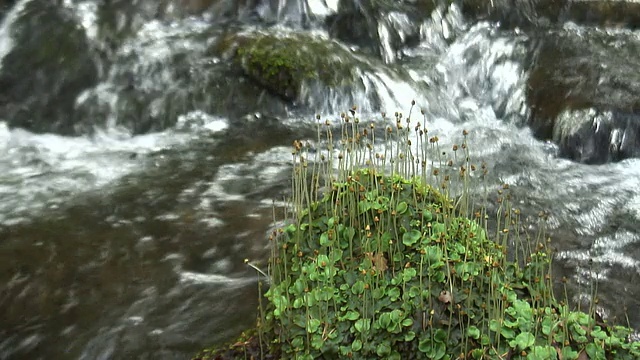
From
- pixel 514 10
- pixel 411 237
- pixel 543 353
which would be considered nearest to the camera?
pixel 543 353

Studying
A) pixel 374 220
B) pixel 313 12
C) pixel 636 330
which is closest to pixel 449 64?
pixel 313 12

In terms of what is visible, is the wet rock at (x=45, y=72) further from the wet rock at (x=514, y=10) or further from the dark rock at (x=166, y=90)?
the wet rock at (x=514, y=10)

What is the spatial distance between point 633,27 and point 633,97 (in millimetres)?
3846

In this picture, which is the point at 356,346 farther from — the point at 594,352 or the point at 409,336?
Answer: the point at 594,352

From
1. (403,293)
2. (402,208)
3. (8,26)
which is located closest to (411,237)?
(402,208)

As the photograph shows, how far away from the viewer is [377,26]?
1207 centimetres

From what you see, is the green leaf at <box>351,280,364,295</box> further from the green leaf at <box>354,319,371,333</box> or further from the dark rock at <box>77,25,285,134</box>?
the dark rock at <box>77,25,285,134</box>

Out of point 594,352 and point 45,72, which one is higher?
point 45,72

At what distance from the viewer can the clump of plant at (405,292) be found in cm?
349

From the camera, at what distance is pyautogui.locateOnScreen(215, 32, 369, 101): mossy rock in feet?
33.4

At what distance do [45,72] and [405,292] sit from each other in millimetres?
8584

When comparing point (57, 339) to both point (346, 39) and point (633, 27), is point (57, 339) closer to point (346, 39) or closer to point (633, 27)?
point (346, 39)

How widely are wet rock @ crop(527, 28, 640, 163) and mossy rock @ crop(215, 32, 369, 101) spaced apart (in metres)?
2.78

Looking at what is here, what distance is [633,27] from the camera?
1222cm
